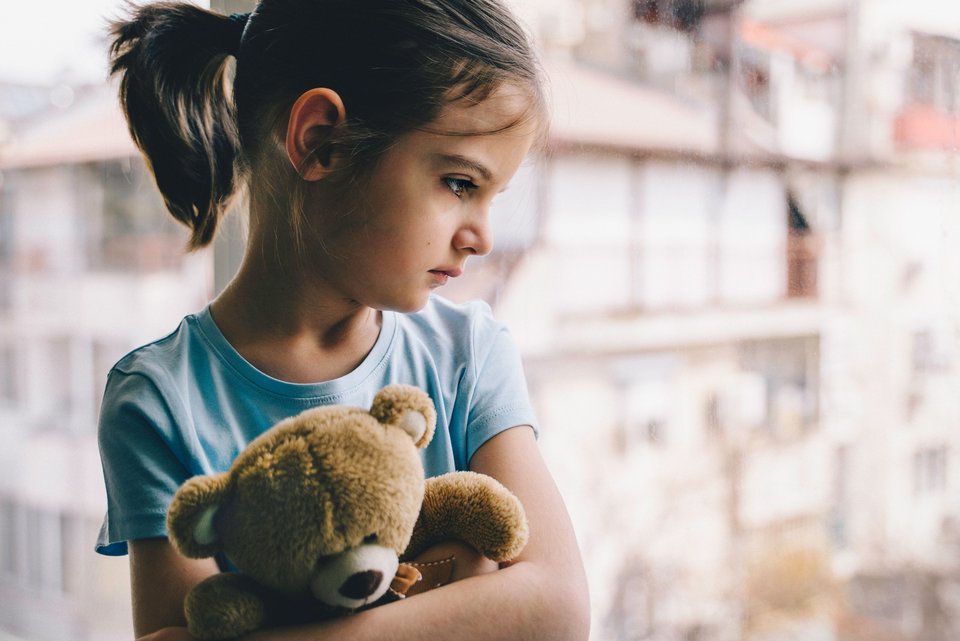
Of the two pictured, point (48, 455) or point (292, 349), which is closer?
point (292, 349)

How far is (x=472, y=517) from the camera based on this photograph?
583mm

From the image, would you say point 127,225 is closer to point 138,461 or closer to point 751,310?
point 138,461

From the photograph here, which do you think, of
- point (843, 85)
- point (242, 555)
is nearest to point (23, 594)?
point (242, 555)

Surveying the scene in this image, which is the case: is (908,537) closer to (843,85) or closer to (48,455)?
(843,85)

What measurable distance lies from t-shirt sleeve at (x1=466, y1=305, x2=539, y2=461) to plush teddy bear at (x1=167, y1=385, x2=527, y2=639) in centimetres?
16

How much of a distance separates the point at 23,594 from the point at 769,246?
4.12 ft

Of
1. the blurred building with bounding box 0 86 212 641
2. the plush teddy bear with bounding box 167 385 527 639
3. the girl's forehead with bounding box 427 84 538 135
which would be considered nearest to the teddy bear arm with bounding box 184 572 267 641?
the plush teddy bear with bounding box 167 385 527 639

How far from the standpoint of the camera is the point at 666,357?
3.16ft

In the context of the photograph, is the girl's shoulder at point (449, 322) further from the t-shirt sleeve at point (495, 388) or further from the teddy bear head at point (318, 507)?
the teddy bear head at point (318, 507)

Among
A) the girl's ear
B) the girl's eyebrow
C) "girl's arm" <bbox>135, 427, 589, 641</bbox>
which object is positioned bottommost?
"girl's arm" <bbox>135, 427, 589, 641</bbox>

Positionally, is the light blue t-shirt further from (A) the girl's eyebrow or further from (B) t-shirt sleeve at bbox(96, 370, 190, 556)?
(A) the girl's eyebrow

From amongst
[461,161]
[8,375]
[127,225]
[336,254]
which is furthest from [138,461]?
[8,375]

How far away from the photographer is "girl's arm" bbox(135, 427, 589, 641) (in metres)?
0.55

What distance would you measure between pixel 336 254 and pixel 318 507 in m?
0.22
